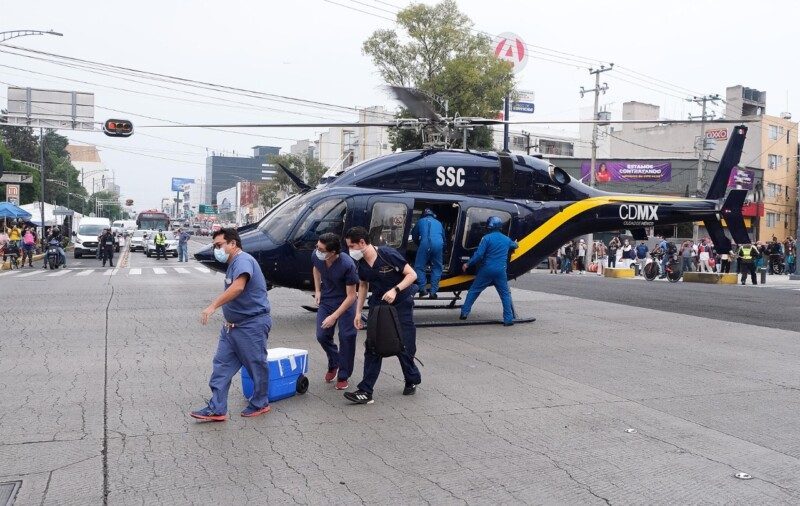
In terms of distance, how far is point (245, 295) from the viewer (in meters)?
6.18

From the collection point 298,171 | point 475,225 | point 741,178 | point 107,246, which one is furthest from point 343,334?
point 298,171

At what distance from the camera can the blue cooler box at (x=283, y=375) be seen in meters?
6.75

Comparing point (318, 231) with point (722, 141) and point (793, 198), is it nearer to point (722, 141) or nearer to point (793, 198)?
point (722, 141)

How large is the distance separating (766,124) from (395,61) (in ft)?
120

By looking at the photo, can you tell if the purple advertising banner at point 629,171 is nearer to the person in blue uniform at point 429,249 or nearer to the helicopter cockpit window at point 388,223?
the person in blue uniform at point 429,249

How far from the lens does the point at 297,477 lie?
4.91m

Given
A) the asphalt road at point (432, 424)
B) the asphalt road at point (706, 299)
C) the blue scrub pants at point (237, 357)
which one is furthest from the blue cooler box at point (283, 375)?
the asphalt road at point (706, 299)

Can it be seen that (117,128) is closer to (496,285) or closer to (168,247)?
(496,285)

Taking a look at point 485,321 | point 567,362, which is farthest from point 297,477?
point 485,321

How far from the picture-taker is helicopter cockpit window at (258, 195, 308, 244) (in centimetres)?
1162

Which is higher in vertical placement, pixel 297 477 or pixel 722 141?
pixel 722 141

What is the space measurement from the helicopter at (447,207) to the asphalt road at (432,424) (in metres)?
1.54

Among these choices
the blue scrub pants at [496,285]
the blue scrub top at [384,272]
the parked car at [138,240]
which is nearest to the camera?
the blue scrub top at [384,272]

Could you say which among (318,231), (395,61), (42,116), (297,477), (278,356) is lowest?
(297,477)
